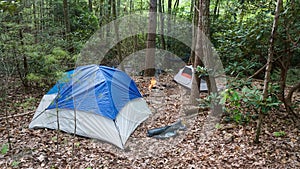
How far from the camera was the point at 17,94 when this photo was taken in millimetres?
5875

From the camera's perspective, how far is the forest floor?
3.21m

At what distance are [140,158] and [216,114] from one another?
182 cm

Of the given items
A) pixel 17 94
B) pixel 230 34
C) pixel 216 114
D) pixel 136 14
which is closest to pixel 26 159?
pixel 17 94

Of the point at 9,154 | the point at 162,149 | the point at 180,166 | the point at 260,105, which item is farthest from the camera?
the point at 162,149

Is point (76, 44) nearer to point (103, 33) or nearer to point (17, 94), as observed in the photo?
point (17, 94)

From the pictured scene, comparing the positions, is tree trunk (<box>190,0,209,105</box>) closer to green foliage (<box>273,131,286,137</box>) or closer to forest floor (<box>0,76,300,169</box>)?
forest floor (<box>0,76,300,169</box>)

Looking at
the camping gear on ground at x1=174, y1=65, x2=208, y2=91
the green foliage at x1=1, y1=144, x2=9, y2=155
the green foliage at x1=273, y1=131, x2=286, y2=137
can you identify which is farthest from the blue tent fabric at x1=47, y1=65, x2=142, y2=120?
the camping gear on ground at x1=174, y1=65, x2=208, y2=91

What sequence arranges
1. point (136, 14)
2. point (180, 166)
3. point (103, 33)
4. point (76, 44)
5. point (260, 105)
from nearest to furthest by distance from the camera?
point (260, 105)
point (180, 166)
point (76, 44)
point (103, 33)
point (136, 14)

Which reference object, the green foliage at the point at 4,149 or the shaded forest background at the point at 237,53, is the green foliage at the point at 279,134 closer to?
the shaded forest background at the point at 237,53

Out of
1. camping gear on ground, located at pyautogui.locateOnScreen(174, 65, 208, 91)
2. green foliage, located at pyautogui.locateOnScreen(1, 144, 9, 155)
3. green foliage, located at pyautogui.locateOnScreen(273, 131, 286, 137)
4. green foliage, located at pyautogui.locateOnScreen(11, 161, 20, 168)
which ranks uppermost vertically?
camping gear on ground, located at pyautogui.locateOnScreen(174, 65, 208, 91)

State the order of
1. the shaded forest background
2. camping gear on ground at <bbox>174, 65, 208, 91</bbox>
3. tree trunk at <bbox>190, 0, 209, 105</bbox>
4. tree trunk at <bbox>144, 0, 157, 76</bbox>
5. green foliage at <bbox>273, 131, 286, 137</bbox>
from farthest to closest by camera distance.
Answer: tree trunk at <bbox>144, 0, 157, 76</bbox> < camping gear on ground at <bbox>174, 65, 208, 91</bbox> < tree trunk at <bbox>190, 0, 209, 105</bbox> < green foliage at <bbox>273, 131, 286, 137</bbox> < the shaded forest background

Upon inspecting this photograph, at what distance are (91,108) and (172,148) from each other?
1684 mm

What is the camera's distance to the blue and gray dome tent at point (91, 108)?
415 centimetres

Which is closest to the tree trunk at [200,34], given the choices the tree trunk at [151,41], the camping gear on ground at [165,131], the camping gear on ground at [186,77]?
the camping gear on ground at [165,131]
